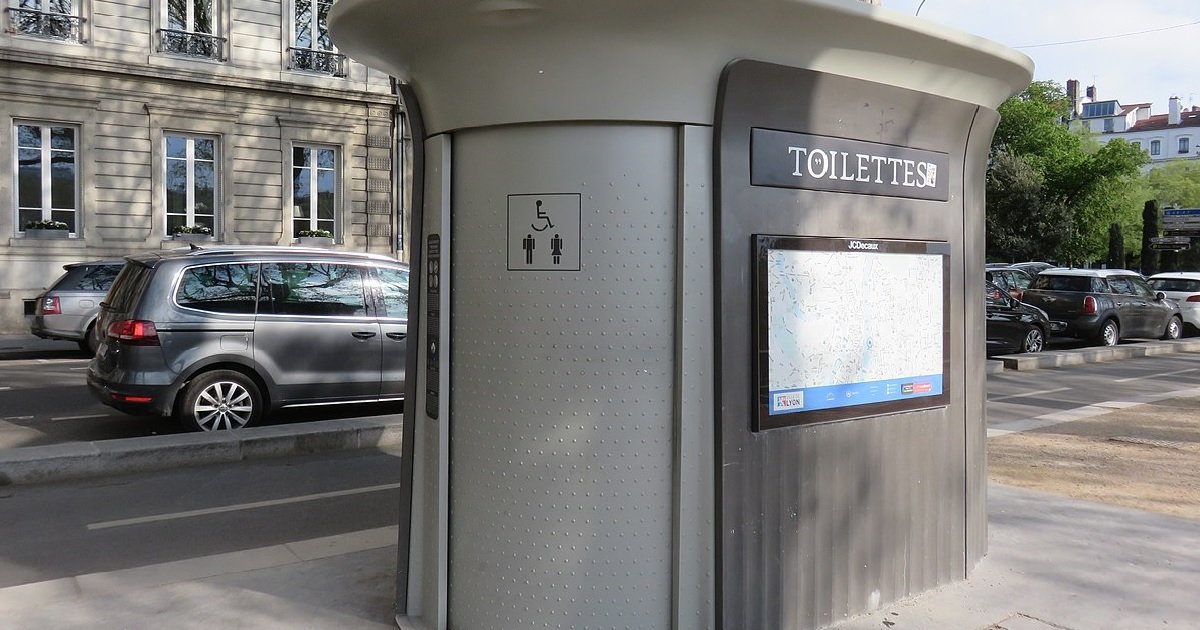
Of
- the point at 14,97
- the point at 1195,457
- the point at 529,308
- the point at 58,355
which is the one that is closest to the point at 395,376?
the point at 529,308

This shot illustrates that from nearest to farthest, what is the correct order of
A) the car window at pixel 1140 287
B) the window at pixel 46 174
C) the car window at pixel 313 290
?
1. the car window at pixel 313 290
2. the car window at pixel 1140 287
3. the window at pixel 46 174

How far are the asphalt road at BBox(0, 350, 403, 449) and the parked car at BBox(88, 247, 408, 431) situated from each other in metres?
0.54

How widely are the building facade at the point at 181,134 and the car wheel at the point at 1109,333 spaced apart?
696 inches

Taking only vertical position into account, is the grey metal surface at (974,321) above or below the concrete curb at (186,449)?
above

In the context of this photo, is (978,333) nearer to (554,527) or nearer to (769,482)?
(769,482)

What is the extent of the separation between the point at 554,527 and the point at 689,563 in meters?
0.56

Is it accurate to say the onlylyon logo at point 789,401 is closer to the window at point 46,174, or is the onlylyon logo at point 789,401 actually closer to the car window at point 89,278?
the car window at point 89,278

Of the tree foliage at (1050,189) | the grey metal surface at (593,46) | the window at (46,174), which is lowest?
the grey metal surface at (593,46)

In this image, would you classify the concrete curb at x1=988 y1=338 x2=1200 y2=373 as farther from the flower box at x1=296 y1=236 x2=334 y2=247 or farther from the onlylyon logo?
the flower box at x1=296 y1=236 x2=334 y2=247

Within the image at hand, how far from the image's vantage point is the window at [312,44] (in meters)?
25.4

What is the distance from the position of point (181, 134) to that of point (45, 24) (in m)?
3.71

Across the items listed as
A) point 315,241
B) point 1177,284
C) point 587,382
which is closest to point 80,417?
point 587,382

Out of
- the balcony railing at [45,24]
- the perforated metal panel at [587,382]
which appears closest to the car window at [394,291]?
the perforated metal panel at [587,382]

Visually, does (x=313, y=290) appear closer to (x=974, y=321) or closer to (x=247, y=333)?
(x=247, y=333)
